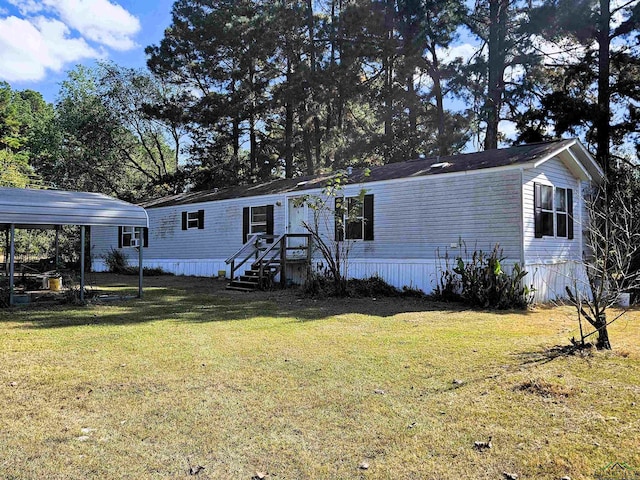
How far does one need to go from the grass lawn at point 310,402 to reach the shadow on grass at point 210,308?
0.82 metres

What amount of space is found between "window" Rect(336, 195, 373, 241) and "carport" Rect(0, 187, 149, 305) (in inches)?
216

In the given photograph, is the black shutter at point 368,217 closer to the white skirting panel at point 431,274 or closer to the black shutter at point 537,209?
the white skirting panel at point 431,274

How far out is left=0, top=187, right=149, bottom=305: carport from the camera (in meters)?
9.05

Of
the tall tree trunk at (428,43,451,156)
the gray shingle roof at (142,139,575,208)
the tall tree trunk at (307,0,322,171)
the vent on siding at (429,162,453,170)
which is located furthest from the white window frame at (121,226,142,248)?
the tall tree trunk at (428,43,451,156)

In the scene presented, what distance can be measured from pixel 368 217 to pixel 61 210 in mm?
7757

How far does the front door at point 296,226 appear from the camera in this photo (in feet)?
49.6

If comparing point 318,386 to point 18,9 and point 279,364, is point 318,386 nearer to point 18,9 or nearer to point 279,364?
point 279,364

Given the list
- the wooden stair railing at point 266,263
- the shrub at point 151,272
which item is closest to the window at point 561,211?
the wooden stair railing at point 266,263

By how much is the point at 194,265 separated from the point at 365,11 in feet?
45.8

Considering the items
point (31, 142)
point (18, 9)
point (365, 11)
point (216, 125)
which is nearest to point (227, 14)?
point (216, 125)

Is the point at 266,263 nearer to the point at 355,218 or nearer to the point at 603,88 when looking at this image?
the point at 355,218

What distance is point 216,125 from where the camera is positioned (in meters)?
27.5

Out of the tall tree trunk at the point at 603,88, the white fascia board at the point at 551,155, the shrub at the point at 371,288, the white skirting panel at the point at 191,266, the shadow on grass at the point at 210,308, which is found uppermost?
the tall tree trunk at the point at 603,88

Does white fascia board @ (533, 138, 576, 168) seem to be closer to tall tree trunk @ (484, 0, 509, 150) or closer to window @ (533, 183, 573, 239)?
window @ (533, 183, 573, 239)
